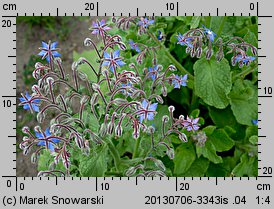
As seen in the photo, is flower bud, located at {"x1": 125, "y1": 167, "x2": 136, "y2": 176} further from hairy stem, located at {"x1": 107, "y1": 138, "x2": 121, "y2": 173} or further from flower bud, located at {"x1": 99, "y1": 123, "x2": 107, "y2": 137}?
flower bud, located at {"x1": 99, "y1": 123, "x2": 107, "y2": 137}

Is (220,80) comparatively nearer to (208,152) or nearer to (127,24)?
(208,152)

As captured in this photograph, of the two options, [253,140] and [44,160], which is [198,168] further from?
[44,160]

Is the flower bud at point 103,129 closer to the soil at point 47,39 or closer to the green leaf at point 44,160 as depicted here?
the green leaf at point 44,160

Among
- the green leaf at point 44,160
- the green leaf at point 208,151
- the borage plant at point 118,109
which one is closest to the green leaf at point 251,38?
the borage plant at point 118,109

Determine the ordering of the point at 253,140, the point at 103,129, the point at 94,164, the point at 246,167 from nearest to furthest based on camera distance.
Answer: the point at 103,129, the point at 94,164, the point at 253,140, the point at 246,167

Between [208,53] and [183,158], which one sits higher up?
[208,53]

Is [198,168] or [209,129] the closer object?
[209,129]

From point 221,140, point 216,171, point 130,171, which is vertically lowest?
point 216,171

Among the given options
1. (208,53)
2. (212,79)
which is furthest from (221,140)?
(208,53)
